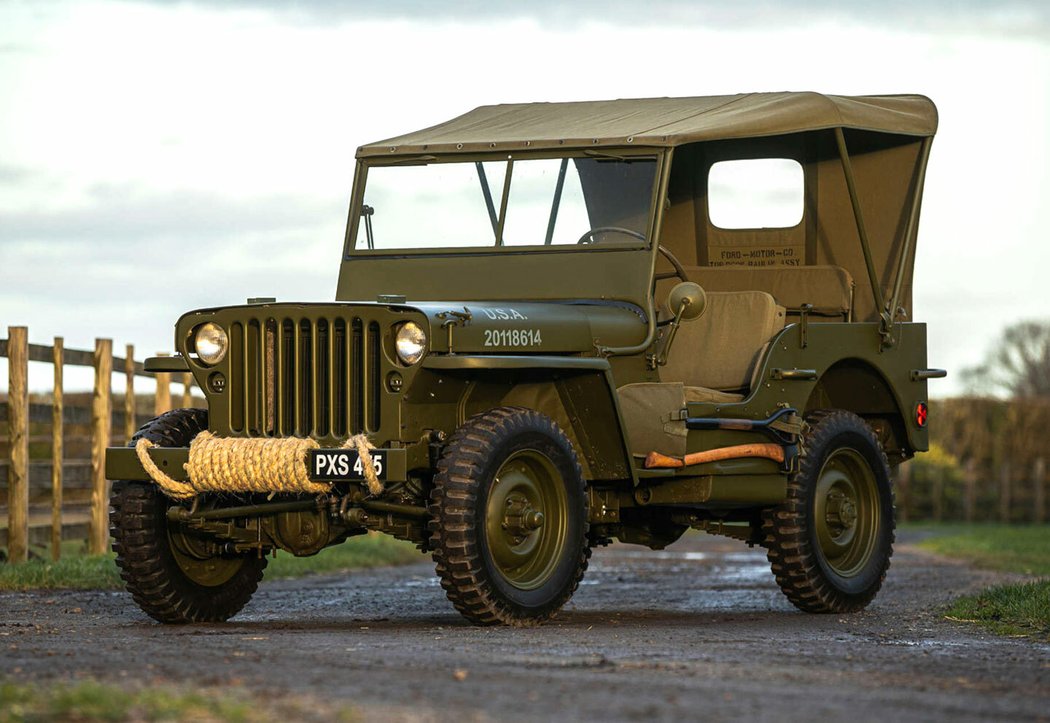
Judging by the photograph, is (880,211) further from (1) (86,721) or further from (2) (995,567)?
(1) (86,721)

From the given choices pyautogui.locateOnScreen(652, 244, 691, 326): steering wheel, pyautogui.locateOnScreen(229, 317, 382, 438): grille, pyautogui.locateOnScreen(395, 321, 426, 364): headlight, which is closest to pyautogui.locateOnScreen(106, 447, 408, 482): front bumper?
pyautogui.locateOnScreen(229, 317, 382, 438): grille

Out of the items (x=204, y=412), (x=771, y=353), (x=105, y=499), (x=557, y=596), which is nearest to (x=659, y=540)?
(x=771, y=353)

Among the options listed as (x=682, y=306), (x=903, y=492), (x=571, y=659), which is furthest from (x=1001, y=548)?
(x=571, y=659)

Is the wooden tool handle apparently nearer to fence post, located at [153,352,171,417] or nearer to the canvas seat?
the canvas seat

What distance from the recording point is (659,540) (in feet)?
39.4

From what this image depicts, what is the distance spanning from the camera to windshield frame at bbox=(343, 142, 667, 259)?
11.1 metres

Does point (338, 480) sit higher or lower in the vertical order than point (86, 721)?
higher

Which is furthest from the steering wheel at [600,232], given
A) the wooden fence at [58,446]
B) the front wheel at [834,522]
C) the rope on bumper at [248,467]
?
the wooden fence at [58,446]

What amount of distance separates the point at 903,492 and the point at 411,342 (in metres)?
29.2

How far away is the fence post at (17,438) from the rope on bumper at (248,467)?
657cm

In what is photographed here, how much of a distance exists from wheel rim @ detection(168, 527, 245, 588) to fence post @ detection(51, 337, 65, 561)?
6478mm

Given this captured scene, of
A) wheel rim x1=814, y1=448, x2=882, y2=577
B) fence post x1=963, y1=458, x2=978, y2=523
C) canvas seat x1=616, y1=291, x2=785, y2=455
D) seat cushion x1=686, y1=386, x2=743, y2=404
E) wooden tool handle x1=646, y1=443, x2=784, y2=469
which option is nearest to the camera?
wooden tool handle x1=646, y1=443, x2=784, y2=469

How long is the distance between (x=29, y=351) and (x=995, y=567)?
9844 millimetres

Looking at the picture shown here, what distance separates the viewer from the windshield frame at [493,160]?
11141 millimetres
